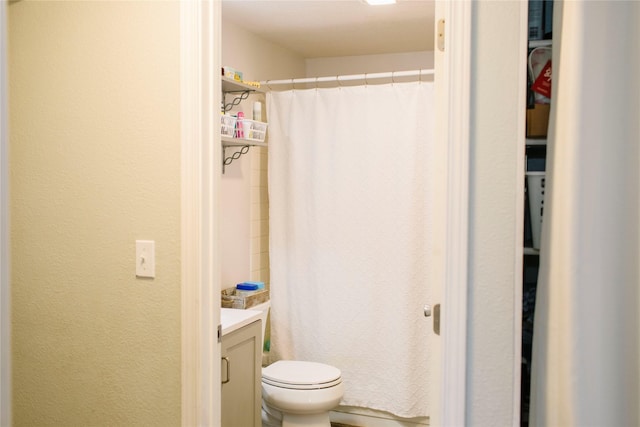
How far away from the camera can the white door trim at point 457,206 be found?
1506 millimetres

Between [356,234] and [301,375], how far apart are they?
812 mm

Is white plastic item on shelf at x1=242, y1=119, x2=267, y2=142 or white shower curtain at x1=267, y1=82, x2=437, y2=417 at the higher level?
white plastic item on shelf at x1=242, y1=119, x2=267, y2=142

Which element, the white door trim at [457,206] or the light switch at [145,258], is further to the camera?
the light switch at [145,258]

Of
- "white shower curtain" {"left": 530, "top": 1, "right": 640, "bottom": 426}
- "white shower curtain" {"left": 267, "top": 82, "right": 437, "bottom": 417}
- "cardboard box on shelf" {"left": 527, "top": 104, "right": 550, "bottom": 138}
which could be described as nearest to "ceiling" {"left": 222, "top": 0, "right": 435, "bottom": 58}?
"white shower curtain" {"left": 267, "top": 82, "right": 437, "bottom": 417}

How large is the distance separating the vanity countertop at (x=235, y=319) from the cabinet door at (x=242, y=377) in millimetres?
26

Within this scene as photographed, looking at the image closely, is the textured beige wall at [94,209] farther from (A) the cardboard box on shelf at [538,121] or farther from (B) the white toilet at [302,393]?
(B) the white toilet at [302,393]

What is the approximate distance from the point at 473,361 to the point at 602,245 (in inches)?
16.6

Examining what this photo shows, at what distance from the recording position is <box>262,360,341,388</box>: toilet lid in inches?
Answer: 121

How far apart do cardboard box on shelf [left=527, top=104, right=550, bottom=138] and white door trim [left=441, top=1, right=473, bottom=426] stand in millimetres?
169

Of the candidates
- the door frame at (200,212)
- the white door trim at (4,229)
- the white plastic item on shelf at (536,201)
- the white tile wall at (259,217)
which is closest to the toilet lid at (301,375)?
the white tile wall at (259,217)

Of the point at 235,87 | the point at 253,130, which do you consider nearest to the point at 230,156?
the point at 253,130

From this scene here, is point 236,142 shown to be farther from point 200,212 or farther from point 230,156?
point 200,212

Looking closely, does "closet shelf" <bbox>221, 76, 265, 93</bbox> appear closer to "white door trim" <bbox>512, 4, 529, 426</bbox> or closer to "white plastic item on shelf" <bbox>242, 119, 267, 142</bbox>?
"white plastic item on shelf" <bbox>242, 119, 267, 142</bbox>

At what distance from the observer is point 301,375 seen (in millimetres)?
3135
